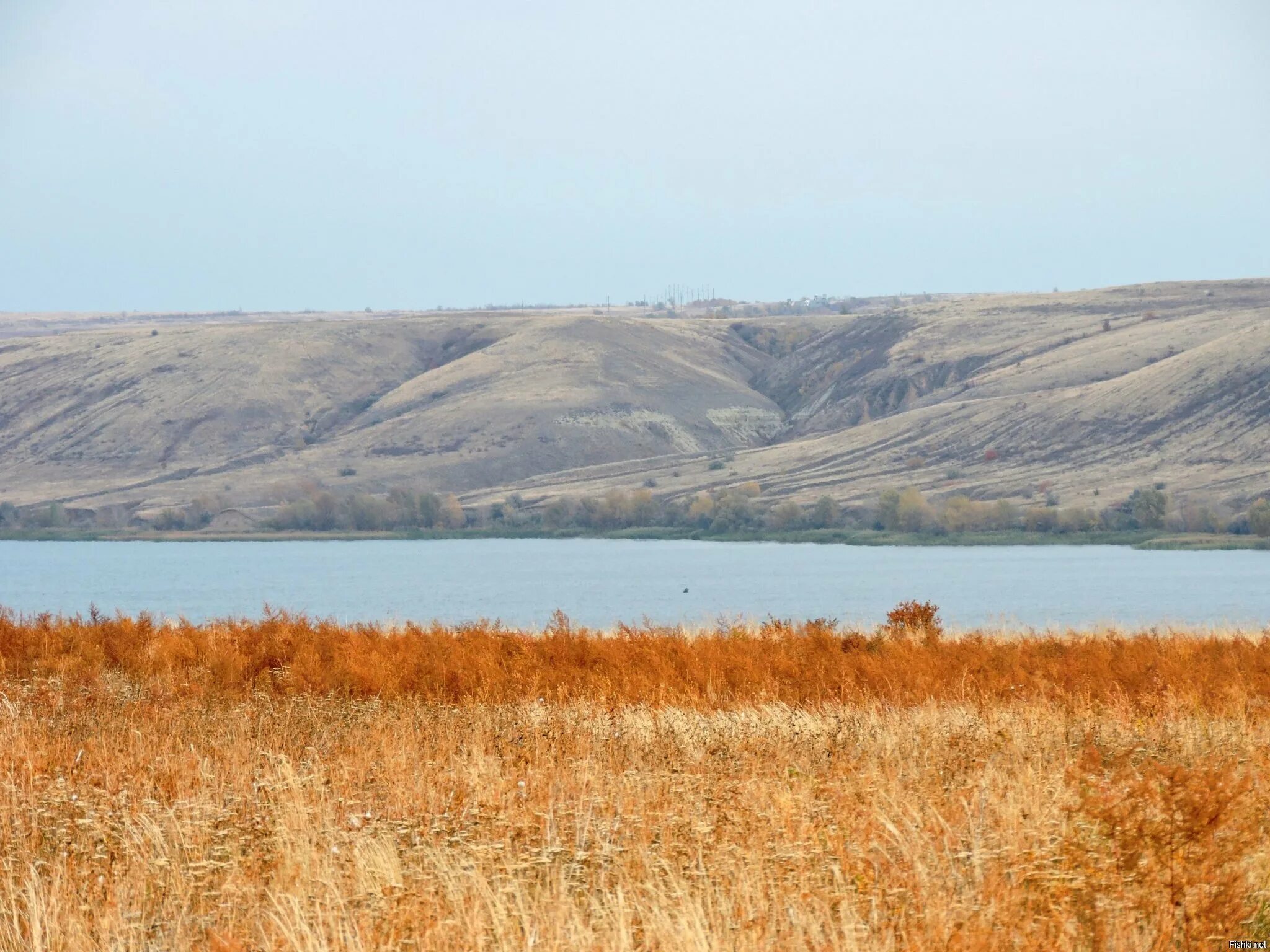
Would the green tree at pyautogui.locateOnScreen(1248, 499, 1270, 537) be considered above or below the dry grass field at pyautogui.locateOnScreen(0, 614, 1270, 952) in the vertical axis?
below

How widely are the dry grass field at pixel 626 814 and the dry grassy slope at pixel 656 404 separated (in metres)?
93.8

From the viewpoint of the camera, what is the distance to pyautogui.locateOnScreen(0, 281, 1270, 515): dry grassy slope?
4473 inches

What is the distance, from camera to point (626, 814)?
7473 mm

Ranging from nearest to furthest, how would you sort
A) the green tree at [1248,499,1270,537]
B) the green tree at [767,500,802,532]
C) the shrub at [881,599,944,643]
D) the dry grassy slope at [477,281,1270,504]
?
the shrub at [881,599,944,643]
the green tree at [1248,499,1270,537]
the dry grassy slope at [477,281,1270,504]
the green tree at [767,500,802,532]

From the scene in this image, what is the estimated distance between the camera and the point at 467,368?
159750 mm

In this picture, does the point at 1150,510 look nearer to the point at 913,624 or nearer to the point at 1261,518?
the point at 1261,518

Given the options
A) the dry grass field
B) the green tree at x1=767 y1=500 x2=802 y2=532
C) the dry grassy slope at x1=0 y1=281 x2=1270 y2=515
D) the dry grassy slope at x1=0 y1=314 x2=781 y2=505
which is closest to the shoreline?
the green tree at x1=767 y1=500 x2=802 y2=532

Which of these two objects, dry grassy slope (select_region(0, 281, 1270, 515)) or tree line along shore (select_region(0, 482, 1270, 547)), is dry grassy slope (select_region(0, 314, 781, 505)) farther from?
tree line along shore (select_region(0, 482, 1270, 547))

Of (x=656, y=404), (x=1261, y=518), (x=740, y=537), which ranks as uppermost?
(x=656, y=404)

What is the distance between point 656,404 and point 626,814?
144 meters

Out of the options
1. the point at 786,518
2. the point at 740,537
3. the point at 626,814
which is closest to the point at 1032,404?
the point at 786,518

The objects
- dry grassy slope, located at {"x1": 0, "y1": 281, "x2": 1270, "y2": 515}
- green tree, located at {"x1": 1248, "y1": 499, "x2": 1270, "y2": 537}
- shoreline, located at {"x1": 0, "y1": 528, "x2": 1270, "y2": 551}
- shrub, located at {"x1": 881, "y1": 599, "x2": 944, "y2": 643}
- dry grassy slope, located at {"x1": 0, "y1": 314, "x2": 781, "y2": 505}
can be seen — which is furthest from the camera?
dry grassy slope, located at {"x1": 0, "y1": 314, "x2": 781, "y2": 505}

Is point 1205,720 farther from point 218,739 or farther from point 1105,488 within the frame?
point 1105,488

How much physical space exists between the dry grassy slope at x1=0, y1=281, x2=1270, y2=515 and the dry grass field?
308ft
